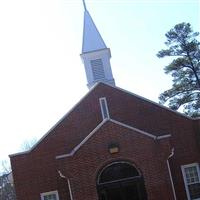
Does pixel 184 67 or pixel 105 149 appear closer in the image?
pixel 105 149

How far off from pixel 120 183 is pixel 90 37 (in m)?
15.6

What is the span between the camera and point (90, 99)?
26094 millimetres

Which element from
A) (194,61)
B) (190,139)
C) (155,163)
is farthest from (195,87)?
(155,163)

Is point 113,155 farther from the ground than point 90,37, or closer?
closer

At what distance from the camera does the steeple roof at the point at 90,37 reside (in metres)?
34.9

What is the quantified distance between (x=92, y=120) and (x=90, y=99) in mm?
1173

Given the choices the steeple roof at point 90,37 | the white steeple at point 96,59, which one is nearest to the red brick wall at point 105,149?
the white steeple at point 96,59

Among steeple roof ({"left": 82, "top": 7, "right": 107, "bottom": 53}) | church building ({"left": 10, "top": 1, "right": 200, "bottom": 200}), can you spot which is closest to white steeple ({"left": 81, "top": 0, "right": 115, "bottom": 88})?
steeple roof ({"left": 82, "top": 7, "right": 107, "bottom": 53})

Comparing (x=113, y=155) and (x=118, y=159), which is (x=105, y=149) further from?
(x=118, y=159)

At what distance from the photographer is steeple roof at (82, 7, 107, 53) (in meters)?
34.9

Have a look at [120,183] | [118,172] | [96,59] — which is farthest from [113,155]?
[96,59]

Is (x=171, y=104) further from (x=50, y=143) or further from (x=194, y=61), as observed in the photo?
(x=50, y=143)

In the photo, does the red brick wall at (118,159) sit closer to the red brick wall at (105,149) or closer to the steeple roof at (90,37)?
the red brick wall at (105,149)

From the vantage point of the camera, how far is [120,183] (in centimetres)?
2347
